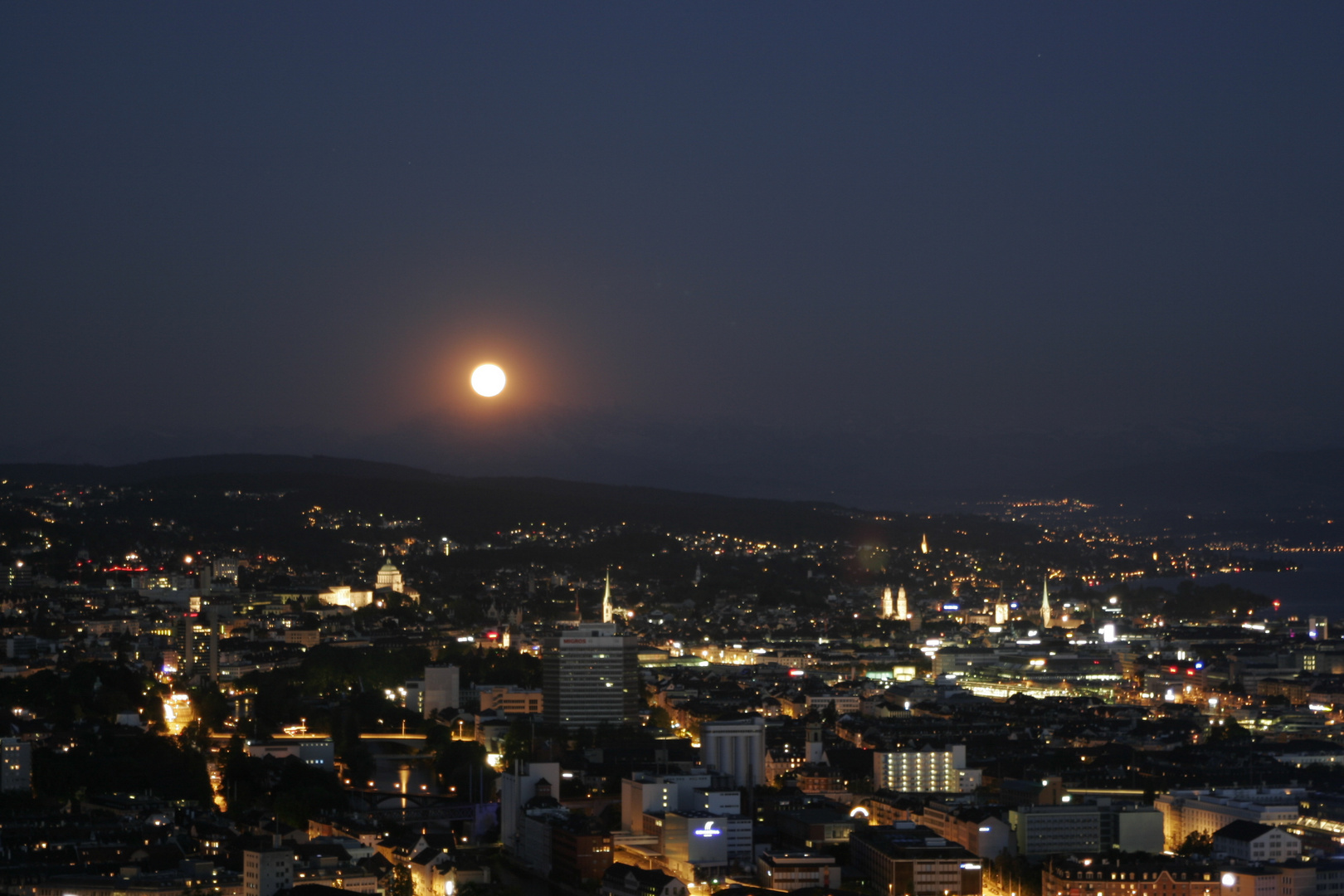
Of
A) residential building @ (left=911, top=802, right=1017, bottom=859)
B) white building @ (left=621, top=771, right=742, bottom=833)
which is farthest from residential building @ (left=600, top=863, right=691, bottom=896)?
residential building @ (left=911, top=802, right=1017, bottom=859)

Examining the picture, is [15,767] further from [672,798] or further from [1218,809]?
[1218,809]

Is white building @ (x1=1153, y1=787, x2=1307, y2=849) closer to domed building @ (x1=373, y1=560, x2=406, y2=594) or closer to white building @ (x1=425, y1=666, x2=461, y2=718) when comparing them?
white building @ (x1=425, y1=666, x2=461, y2=718)

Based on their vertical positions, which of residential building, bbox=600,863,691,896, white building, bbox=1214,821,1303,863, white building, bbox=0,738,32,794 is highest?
white building, bbox=0,738,32,794

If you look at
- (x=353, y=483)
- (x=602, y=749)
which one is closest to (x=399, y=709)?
(x=602, y=749)

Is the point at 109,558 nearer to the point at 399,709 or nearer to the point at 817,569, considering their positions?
the point at 399,709

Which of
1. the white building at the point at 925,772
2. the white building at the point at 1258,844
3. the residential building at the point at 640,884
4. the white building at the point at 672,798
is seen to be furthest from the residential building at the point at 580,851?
the white building at the point at 925,772

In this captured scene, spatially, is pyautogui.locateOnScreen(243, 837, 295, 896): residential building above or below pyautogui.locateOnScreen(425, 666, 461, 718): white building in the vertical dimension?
below
